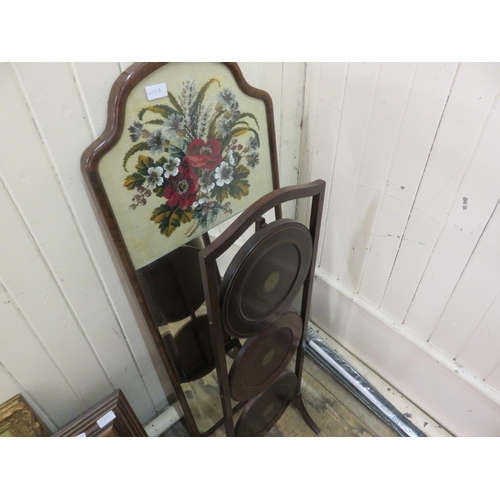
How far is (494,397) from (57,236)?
1201 millimetres

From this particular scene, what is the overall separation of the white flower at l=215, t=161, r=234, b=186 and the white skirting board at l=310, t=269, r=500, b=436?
66cm

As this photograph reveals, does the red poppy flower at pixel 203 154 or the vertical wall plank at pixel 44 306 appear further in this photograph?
the red poppy flower at pixel 203 154

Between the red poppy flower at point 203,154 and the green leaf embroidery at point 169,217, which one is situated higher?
the red poppy flower at point 203,154

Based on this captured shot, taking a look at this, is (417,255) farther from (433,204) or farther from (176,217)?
(176,217)

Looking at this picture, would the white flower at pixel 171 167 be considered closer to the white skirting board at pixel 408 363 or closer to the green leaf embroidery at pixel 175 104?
the green leaf embroidery at pixel 175 104

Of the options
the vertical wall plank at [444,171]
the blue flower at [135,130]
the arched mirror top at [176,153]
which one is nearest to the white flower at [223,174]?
the arched mirror top at [176,153]

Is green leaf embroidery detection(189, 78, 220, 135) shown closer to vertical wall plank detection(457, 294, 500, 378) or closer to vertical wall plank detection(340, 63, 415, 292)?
vertical wall plank detection(340, 63, 415, 292)

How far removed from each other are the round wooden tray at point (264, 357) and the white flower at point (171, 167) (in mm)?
423

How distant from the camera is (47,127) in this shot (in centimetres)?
59

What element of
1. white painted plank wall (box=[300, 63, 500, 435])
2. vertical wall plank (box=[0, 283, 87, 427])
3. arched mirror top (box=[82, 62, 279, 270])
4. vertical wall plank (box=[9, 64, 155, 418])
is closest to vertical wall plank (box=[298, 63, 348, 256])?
white painted plank wall (box=[300, 63, 500, 435])

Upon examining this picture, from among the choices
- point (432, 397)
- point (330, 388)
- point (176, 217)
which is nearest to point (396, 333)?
point (432, 397)

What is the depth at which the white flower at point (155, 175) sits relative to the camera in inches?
28.4

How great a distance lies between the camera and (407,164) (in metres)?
→ 0.89

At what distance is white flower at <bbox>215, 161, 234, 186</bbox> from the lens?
33.3 inches
